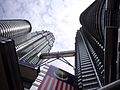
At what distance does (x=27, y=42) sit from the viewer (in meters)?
111

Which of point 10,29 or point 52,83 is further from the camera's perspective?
point 10,29

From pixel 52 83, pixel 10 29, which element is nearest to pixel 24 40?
pixel 10 29

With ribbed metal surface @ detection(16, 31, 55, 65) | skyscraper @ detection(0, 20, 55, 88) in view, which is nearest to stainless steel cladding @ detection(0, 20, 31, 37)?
skyscraper @ detection(0, 20, 55, 88)

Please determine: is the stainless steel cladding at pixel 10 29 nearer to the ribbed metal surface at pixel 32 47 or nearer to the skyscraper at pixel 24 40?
the skyscraper at pixel 24 40

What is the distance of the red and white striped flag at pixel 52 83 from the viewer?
17.1 m

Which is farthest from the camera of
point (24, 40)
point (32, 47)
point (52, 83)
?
point (24, 40)

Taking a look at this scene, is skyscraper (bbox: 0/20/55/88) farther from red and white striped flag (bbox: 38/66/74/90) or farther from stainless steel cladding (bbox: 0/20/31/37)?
red and white striped flag (bbox: 38/66/74/90)

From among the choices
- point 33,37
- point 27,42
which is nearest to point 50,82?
point 27,42

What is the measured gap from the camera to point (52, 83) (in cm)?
1791

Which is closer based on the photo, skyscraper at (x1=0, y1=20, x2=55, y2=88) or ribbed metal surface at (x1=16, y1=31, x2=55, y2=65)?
skyscraper at (x1=0, y1=20, x2=55, y2=88)

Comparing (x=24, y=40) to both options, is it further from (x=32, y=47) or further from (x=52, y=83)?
(x=52, y=83)

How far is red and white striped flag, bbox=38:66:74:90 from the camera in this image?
1712 cm

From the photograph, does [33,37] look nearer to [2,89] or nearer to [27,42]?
[27,42]

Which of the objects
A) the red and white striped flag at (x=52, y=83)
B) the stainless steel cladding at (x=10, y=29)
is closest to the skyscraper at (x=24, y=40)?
the stainless steel cladding at (x=10, y=29)
